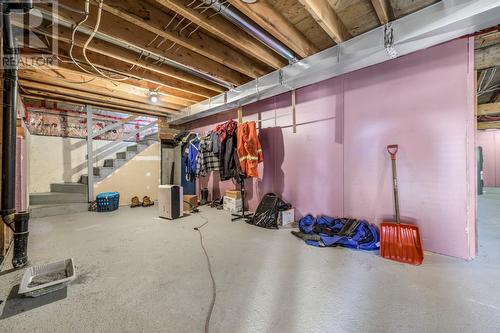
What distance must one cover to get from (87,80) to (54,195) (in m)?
2.59

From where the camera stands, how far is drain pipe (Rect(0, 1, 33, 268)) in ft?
6.70

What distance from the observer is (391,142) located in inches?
104

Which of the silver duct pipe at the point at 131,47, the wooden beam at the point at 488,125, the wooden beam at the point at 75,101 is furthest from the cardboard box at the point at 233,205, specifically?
the wooden beam at the point at 488,125

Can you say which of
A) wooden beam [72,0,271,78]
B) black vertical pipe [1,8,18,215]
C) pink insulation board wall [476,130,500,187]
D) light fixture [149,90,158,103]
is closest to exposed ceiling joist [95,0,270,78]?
wooden beam [72,0,271,78]

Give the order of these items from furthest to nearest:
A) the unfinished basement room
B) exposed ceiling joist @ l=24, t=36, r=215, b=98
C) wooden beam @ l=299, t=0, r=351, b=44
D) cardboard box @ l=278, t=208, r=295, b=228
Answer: cardboard box @ l=278, t=208, r=295, b=228 < exposed ceiling joist @ l=24, t=36, r=215, b=98 < wooden beam @ l=299, t=0, r=351, b=44 < the unfinished basement room

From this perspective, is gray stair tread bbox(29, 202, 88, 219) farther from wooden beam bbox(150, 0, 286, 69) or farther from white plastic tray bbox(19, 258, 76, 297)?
wooden beam bbox(150, 0, 286, 69)

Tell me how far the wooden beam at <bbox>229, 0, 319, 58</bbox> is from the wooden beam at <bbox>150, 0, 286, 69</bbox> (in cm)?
35

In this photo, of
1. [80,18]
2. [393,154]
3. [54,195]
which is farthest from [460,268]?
[54,195]

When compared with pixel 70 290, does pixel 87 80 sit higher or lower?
higher

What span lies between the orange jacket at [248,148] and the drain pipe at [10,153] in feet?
8.80

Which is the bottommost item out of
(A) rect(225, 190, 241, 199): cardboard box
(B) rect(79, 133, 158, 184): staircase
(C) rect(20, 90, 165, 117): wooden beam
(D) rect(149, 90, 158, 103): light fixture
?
(A) rect(225, 190, 241, 199): cardboard box

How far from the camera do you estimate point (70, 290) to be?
1.71 metres

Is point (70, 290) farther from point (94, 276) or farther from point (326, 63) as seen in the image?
point (326, 63)

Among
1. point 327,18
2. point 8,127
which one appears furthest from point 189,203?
point 327,18
